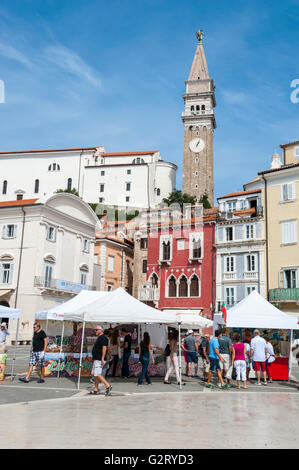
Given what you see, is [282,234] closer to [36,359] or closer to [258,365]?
[258,365]

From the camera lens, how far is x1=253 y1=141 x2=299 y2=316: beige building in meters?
34.8

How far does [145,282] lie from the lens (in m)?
44.7

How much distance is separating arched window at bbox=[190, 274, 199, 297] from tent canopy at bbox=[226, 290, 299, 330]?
77.4ft

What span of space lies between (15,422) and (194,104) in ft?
291

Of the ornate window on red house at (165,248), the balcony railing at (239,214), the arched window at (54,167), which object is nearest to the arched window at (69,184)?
the arched window at (54,167)

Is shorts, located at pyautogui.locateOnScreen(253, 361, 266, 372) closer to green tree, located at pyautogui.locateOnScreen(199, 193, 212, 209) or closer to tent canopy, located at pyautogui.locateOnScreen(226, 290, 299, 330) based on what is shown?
tent canopy, located at pyautogui.locateOnScreen(226, 290, 299, 330)

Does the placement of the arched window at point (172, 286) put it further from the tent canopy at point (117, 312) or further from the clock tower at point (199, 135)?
the clock tower at point (199, 135)

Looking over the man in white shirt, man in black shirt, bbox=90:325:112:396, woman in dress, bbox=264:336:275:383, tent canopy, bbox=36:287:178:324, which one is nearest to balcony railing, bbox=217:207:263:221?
woman in dress, bbox=264:336:275:383

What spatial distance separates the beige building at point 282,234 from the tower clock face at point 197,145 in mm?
49720

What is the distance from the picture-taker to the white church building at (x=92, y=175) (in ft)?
278

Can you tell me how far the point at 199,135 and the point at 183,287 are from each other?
5220 cm

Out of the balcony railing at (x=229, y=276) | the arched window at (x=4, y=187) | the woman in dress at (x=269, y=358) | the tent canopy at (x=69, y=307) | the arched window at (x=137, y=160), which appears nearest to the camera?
the woman in dress at (x=269, y=358)
